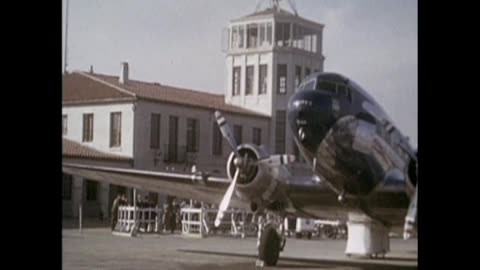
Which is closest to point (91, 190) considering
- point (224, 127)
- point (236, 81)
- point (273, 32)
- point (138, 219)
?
point (138, 219)

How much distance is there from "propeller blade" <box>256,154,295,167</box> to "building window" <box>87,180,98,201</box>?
3.96ft

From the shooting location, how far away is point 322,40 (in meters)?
5.91

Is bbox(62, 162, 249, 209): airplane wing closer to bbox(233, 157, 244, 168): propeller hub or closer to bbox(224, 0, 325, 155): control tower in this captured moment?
bbox(233, 157, 244, 168): propeller hub

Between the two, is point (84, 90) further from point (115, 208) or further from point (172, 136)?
point (115, 208)

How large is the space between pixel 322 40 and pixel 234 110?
2.65ft

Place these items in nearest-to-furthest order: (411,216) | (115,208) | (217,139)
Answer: (411,216)
(217,139)
(115,208)

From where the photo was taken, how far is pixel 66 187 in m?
6.31

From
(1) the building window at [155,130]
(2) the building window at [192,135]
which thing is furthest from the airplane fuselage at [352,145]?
(1) the building window at [155,130]

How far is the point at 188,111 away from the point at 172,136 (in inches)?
9.0

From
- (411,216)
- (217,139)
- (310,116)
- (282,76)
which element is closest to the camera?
(411,216)

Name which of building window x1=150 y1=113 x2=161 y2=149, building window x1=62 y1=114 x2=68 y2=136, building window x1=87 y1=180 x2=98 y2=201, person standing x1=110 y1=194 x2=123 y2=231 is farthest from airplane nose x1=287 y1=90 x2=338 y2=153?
building window x1=62 y1=114 x2=68 y2=136

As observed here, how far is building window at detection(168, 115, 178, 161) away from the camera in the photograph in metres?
6.28

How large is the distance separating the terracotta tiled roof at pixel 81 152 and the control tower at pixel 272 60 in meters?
0.94
